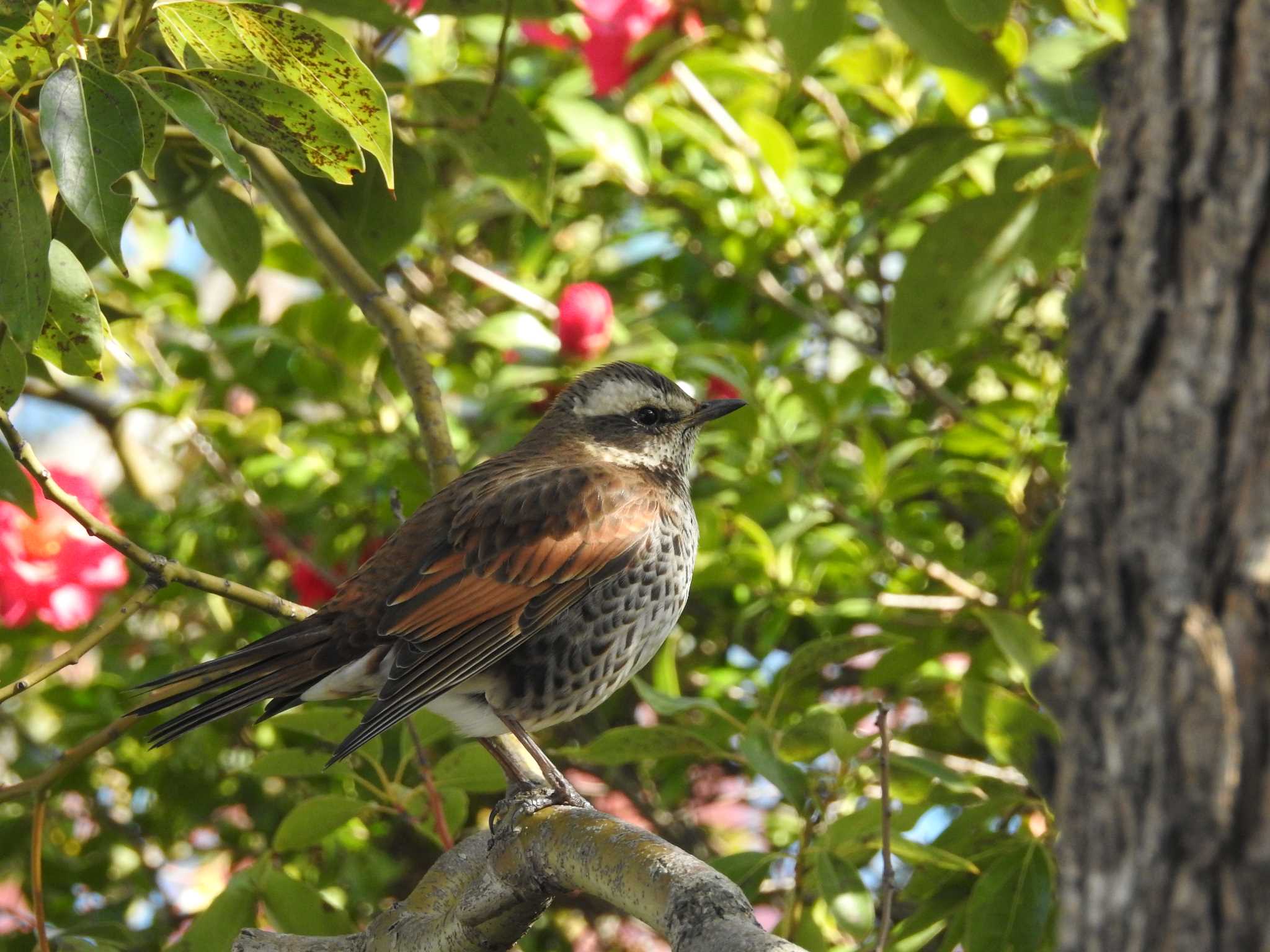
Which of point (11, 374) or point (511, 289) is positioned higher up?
point (11, 374)

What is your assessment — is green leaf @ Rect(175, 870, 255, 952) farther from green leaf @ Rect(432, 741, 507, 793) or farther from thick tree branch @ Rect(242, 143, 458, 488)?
thick tree branch @ Rect(242, 143, 458, 488)

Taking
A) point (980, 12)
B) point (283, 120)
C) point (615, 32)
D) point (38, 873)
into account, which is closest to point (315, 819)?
point (38, 873)

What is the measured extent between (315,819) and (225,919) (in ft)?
0.92

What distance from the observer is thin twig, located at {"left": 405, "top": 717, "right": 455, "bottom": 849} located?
3.19m

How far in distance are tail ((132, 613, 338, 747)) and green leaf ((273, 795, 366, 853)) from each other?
25cm

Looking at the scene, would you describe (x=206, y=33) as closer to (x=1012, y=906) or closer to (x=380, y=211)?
(x=380, y=211)

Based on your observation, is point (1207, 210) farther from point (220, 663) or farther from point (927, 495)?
point (927, 495)

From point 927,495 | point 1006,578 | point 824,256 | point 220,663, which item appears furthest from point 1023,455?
point 220,663

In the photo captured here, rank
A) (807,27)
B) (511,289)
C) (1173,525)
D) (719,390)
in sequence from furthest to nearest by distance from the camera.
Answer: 1. (511,289)
2. (719,390)
3. (807,27)
4. (1173,525)

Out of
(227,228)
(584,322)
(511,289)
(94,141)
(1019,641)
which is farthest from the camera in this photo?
(511,289)

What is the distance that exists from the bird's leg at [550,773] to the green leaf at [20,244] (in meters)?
1.59

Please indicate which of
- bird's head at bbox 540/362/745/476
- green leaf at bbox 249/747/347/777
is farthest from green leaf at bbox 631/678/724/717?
bird's head at bbox 540/362/745/476

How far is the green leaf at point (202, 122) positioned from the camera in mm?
2156

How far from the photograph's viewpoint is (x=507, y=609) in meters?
3.63
